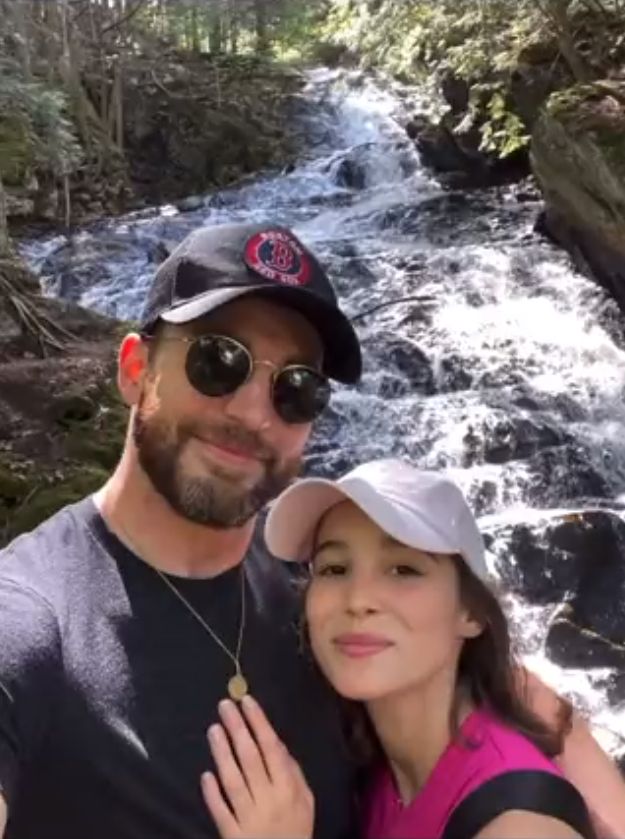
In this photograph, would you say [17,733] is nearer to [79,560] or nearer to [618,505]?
[79,560]

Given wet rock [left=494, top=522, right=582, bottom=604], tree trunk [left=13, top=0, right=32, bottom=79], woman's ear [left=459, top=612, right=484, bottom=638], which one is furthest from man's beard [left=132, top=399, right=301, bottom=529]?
tree trunk [left=13, top=0, right=32, bottom=79]

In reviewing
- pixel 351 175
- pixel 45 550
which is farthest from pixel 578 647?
pixel 351 175

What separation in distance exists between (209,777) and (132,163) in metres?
23.3

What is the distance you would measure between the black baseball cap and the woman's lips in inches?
23.3

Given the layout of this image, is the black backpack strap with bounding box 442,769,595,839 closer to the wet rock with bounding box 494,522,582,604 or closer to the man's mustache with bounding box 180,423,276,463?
the man's mustache with bounding box 180,423,276,463

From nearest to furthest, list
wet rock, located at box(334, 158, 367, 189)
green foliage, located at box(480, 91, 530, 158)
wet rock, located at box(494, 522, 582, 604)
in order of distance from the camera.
→ wet rock, located at box(494, 522, 582, 604) → green foliage, located at box(480, 91, 530, 158) → wet rock, located at box(334, 158, 367, 189)

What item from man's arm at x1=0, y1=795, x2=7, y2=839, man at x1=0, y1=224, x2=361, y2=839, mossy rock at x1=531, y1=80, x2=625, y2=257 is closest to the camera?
man's arm at x1=0, y1=795, x2=7, y2=839

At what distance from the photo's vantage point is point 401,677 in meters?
1.99

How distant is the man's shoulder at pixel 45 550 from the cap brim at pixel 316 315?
0.41m

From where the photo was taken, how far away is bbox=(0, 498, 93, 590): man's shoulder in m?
1.86

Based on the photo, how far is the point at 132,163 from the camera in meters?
24.0

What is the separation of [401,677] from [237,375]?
0.62 metres

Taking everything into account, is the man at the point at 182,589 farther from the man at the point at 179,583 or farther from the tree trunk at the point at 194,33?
the tree trunk at the point at 194,33

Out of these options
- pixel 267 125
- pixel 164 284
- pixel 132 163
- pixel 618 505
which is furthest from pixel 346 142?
pixel 164 284
